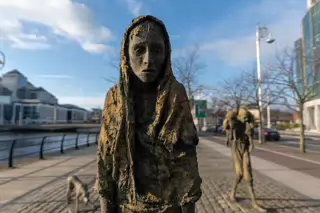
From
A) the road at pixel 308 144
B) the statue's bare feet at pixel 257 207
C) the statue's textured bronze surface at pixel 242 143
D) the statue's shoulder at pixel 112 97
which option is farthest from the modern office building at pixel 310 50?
the statue's shoulder at pixel 112 97

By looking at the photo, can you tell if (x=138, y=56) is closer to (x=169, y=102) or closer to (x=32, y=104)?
(x=169, y=102)

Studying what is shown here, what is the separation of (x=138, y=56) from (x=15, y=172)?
10.1m

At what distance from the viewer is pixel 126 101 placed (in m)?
1.62

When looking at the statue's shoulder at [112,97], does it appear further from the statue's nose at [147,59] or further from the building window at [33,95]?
the building window at [33,95]

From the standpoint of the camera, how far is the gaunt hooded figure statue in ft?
5.00

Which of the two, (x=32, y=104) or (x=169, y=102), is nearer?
(x=169, y=102)

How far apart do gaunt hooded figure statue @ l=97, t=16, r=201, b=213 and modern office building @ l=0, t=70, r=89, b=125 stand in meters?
94.6

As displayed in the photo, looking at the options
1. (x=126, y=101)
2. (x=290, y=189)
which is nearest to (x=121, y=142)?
(x=126, y=101)

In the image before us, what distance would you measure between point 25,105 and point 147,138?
108 m

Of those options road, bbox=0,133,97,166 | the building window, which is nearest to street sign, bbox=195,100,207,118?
road, bbox=0,133,97,166

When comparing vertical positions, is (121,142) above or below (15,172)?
above

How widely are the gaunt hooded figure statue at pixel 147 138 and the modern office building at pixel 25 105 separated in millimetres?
94570

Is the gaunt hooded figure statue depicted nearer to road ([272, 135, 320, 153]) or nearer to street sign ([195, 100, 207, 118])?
road ([272, 135, 320, 153])

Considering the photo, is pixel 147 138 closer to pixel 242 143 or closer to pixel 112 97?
pixel 112 97
